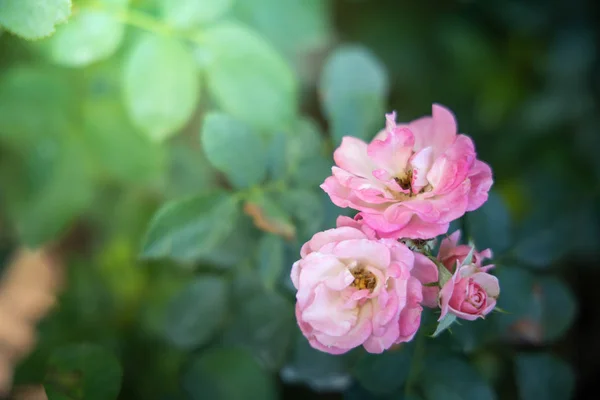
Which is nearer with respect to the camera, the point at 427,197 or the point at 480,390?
the point at 427,197

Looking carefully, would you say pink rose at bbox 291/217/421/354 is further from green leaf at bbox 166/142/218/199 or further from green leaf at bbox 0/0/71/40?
green leaf at bbox 166/142/218/199

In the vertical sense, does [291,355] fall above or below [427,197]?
below

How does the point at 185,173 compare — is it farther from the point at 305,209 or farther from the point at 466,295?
the point at 466,295

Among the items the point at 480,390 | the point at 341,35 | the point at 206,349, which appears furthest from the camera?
the point at 341,35

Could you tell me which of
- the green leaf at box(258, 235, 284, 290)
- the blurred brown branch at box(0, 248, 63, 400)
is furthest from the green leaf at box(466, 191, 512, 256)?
the blurred brown branch at box(0, 248, 63, 400)

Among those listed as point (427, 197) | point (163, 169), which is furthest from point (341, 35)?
point (427, 197)

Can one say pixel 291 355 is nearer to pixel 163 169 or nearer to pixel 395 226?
pixel 395 226
